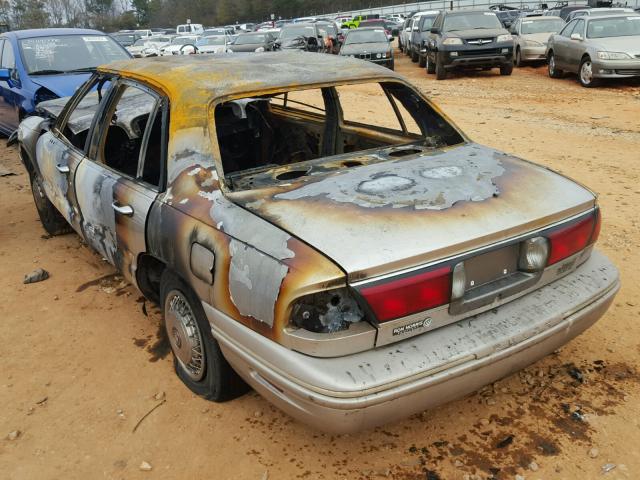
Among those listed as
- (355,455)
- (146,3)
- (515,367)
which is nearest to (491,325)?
(515,367)

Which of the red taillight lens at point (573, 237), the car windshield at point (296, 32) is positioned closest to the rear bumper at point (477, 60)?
the car windshield at point (296, 32)

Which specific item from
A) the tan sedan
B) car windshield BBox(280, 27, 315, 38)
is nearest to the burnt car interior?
the tan sedan

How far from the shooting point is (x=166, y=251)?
2730mm

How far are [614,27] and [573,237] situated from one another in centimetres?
1220

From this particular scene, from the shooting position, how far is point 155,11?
3652 inches

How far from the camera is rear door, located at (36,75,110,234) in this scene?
3908mm

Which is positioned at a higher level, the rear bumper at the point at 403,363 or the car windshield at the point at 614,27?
the car windshield at the point at 614,27

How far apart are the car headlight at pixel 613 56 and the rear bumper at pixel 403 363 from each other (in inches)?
443

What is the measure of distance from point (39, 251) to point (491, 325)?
13.4 feet

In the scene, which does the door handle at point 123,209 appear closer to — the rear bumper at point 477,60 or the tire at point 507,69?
the rear bumper at point 477,60

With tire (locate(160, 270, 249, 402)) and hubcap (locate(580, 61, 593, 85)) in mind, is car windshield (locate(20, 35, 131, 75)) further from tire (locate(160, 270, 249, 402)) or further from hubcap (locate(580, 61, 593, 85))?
hubcap (locate(580, 61, 593, 85))

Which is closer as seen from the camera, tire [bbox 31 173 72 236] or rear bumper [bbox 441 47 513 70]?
tire [bbox 31 173 72 236]

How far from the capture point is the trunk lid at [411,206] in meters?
2.15

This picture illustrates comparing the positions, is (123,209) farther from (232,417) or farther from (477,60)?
(477,60)
